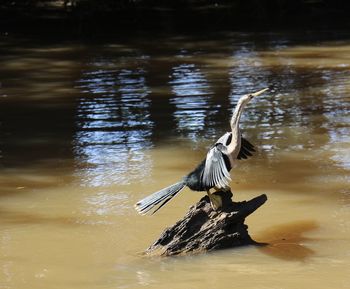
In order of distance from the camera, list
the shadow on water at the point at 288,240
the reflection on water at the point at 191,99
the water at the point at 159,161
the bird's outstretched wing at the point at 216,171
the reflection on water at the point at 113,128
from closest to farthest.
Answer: the bird's outstretched wing at the point at 216,171, the water at the point at 159,161, the shadow on water at the point at 288,240, the reflection on water at the point at 113,128, the reflection on water at the point at 191,99

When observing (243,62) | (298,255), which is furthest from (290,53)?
(298,255)

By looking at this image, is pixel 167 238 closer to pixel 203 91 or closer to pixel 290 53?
pixel 203 91

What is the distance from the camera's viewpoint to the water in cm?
414

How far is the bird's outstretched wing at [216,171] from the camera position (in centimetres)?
402

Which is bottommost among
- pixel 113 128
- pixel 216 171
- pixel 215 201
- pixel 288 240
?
pixel 288 240

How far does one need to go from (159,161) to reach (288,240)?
172 cm

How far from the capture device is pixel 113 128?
7000mm

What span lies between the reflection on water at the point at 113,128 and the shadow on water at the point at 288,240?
1.28 m

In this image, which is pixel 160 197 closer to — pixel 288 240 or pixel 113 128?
pixel 288 240

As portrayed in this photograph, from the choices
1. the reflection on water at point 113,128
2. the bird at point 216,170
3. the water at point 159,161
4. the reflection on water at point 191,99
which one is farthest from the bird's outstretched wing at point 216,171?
the reflection on water at point 191,99

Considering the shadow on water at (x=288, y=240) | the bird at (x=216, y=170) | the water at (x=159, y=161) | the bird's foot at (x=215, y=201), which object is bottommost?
the shadow on water at (x=288, y=240)

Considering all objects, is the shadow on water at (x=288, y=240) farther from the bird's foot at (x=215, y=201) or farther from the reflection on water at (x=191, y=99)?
the reflection on water at (x=191, y=99)

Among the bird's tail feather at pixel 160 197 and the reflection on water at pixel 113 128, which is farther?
the reflection on water at pixel 113 128

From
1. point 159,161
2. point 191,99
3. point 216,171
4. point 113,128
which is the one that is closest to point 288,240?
point 216,171
